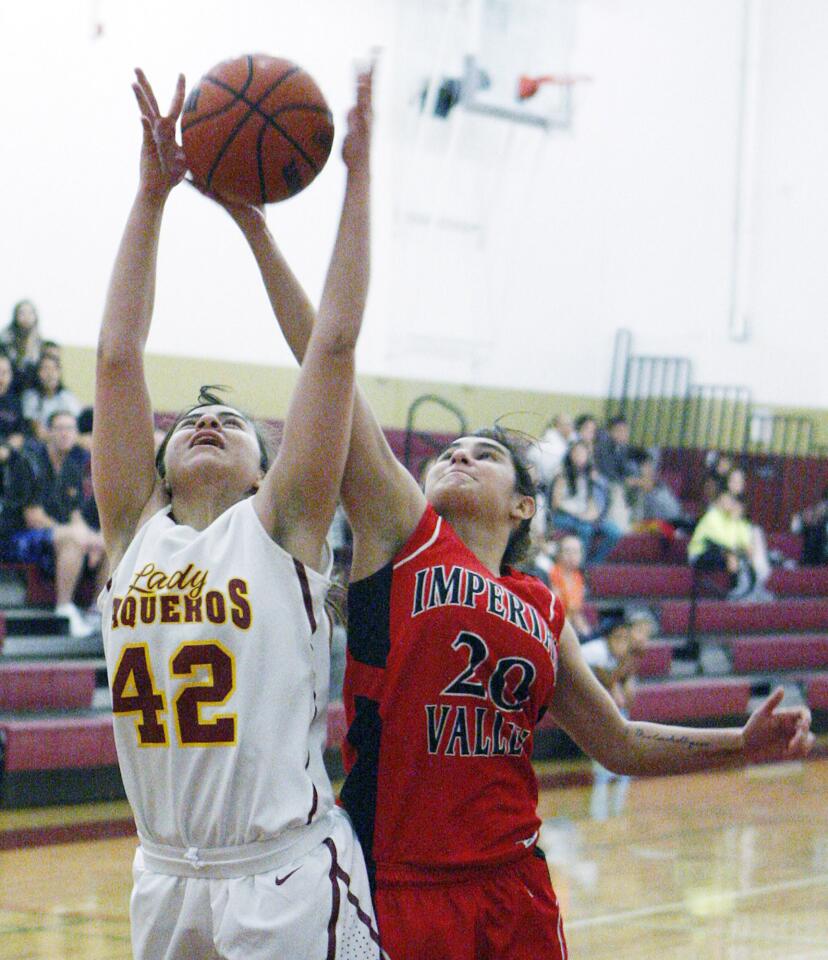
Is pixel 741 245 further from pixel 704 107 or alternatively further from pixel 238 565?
pixel 238 565

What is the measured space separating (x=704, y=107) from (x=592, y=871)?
9.78m

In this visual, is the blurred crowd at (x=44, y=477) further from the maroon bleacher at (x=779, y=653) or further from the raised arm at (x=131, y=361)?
the raised arm at (x=131, y=361)

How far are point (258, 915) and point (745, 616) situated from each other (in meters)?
9.73

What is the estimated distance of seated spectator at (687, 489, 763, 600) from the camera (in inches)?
451

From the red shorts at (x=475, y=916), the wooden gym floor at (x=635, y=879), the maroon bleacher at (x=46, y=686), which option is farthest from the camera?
the maroon bleacher at (x=46, y=686)

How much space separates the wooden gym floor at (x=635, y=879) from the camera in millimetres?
4723

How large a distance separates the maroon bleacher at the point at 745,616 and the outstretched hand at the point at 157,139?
29.1 ft

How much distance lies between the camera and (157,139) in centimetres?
242

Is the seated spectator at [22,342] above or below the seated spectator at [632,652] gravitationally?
above

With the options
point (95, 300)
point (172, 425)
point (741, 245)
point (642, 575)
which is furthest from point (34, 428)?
point (741, 245)

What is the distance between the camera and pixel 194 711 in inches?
85.9

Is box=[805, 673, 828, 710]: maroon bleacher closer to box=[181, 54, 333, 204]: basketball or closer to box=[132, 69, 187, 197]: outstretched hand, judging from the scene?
box=[181, 54, 333, 204]: basketball

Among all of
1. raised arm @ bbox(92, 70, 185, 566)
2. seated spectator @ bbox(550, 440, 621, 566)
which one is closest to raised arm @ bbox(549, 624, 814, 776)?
raised arm @ bbox(92, 70, 185, 566)

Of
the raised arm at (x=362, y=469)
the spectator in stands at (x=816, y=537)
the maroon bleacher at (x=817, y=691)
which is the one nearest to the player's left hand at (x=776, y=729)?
the raised arm at (x=362, y=469)
